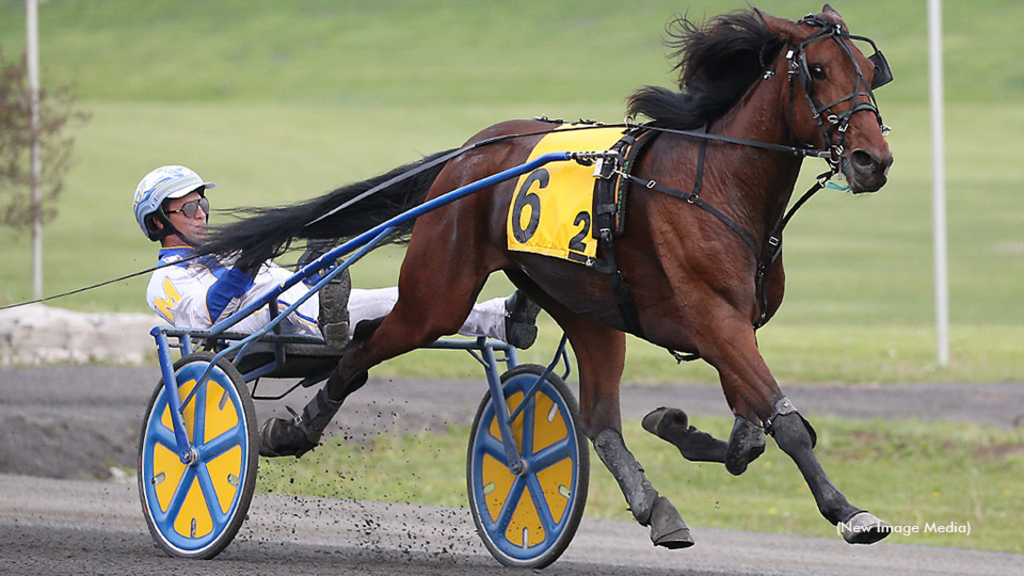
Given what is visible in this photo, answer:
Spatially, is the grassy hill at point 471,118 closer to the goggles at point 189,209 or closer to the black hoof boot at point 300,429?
the goggles at point 189,209

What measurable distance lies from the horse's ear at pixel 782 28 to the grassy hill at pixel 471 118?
316cm

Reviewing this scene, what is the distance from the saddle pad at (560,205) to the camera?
499 centimetres

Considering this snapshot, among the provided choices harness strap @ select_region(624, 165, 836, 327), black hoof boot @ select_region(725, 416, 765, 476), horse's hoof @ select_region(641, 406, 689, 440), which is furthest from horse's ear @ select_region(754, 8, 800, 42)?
horse's hoof @ select_region(641, 406, 689, 440)

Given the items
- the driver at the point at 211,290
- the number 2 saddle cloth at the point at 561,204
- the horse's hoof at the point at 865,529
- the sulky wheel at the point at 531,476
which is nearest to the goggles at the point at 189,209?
the driver at the point at 211,290

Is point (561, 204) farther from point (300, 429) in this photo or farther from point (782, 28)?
point (300, 429)

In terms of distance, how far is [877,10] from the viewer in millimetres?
64062

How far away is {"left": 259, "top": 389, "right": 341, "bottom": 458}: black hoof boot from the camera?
232 inches

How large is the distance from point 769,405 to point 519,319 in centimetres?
178

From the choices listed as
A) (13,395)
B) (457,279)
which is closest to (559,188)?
(457,279)

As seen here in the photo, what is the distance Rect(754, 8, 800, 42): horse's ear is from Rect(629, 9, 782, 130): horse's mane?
2 centimetres

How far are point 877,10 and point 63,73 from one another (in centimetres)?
3453

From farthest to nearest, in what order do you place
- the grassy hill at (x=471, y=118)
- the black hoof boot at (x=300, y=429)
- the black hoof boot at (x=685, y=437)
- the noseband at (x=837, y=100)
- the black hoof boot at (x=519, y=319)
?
the grassy hill at (x=471, y=118), the black hoof boot at (x=519, y=319), the black hoof boot at (x=300, y=429), the black hoof boot at (x=685, y=437), the noseband at (x=837, y=100)

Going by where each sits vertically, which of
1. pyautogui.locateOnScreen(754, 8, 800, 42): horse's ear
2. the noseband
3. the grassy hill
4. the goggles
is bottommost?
the grassy hill

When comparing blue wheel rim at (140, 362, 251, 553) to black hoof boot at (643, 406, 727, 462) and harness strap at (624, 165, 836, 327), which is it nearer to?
black hoof boot at (643, 406, 727, 462)
